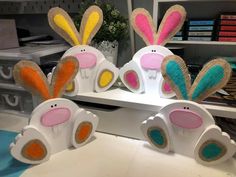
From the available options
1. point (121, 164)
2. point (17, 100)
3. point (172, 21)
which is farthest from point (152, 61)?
point (17, 100)

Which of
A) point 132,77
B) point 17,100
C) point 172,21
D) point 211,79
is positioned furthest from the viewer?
point 17,100

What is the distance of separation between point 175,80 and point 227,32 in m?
0.41

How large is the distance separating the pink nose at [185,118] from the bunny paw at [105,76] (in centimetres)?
31

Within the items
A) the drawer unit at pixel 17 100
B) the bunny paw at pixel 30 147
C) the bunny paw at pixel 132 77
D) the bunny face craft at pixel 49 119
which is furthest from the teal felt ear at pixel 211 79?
the drawer unit at pixel 17 100

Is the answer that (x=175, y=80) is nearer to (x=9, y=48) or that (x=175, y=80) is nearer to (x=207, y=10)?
(x=207, y=10)

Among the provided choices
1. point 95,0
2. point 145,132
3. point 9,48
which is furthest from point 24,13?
point 145,132

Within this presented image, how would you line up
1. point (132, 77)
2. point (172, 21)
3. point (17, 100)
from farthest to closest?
point (17, 100), point (132, 77), point (172, 21)

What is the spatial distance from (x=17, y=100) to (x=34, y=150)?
372 mm

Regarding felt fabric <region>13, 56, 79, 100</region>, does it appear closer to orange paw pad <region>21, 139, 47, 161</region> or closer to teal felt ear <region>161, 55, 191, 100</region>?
orange paw pad <region>21, 139, 47, 161</region>

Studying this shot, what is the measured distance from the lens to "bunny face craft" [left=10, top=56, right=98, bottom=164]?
644 millimetres

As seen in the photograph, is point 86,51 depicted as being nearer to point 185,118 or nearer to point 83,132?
point 83,132

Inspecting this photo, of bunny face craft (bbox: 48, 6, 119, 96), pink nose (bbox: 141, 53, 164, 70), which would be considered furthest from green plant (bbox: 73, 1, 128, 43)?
pink nose (bbox: 141, 53, 164, 70)

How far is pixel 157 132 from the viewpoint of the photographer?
2.28 ft

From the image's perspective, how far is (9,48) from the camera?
110 centimetres
